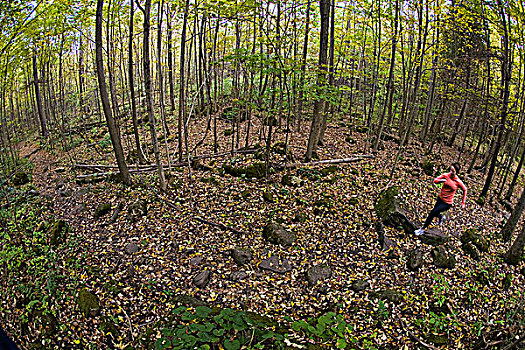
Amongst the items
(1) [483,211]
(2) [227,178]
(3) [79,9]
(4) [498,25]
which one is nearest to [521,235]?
(1) [483,211]

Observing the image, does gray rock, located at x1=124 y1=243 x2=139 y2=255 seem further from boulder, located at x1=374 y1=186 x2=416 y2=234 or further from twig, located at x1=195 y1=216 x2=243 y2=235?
boulder, located at x1=374 y1=186 x2=416 y2=234

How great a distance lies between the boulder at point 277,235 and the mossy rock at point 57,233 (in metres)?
4.76

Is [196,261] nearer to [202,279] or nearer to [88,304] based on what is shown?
[202,279]

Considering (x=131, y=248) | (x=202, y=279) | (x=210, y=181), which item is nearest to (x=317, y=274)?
(x=202, y=279)

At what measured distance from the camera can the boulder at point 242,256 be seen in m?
5.76

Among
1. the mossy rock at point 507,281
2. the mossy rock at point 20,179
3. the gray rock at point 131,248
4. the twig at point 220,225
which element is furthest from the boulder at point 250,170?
the mossy rock at point 20,179

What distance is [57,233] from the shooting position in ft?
20.9

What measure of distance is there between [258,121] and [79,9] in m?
8.10

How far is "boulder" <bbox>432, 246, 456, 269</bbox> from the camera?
5.98m

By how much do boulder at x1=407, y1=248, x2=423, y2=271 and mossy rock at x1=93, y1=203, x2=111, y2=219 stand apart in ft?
24.4

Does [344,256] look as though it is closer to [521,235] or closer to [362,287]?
[362,287]

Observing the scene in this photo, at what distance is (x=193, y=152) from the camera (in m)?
10.3

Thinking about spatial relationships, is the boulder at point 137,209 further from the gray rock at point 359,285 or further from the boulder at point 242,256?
the gray rock at point 359,285

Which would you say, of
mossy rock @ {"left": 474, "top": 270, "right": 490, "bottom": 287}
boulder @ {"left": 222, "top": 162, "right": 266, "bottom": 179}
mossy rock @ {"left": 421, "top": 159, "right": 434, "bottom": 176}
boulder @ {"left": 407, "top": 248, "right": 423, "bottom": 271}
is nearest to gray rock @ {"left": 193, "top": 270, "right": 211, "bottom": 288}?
boulder @ {"left": 222, "top": 162, "right": 266, "bottom": 179}
